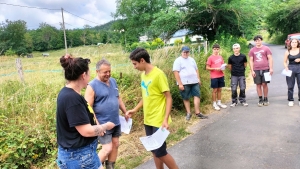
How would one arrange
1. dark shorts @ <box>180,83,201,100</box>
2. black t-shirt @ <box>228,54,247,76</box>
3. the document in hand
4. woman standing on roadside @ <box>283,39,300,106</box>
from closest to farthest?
the document in hand < dark shorts @ <box>180,83,201,100</box> < woman standing on roadside @ <box>283,39,300,106</box> < black t-shirt @ <box>228,54,247,76</box>

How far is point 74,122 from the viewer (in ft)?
6.33

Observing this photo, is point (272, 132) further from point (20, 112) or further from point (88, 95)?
point (20, 112)

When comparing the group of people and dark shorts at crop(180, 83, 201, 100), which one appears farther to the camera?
dark shorts at crop(180, 83, 201, 100)

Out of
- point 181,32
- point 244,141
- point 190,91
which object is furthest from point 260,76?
point 181,32

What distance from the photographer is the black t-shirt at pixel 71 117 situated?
1.93 metres

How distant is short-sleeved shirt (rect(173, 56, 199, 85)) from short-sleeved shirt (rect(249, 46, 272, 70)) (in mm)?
1775

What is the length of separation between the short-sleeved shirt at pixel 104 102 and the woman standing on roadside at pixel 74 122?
91cm

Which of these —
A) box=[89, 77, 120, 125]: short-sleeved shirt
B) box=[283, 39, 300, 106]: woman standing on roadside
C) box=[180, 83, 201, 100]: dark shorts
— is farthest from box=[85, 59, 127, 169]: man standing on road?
box=[283, 39, 300, 106]: woman standing on roadside

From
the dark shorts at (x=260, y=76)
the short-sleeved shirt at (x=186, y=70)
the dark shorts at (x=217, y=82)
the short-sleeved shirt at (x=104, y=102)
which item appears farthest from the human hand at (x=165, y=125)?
the dark shorts at (x=260, y=76)

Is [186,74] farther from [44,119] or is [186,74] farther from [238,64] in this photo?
[44,119]

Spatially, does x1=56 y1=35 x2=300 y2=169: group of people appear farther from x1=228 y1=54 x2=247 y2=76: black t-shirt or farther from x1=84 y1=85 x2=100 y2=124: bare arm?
x1=228 y1=54 x2=247 y2=76: black t-shirt

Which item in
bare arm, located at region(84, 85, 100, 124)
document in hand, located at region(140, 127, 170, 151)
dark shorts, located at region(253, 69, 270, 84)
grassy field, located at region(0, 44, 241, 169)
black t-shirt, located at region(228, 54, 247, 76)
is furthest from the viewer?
black t-shirt, located at region(228, 54, 247, 76)

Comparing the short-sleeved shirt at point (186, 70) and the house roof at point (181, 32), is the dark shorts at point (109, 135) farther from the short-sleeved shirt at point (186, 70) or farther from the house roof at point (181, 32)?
the house roof at point (181, 32)

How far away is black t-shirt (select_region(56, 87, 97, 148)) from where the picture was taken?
1.93 m
